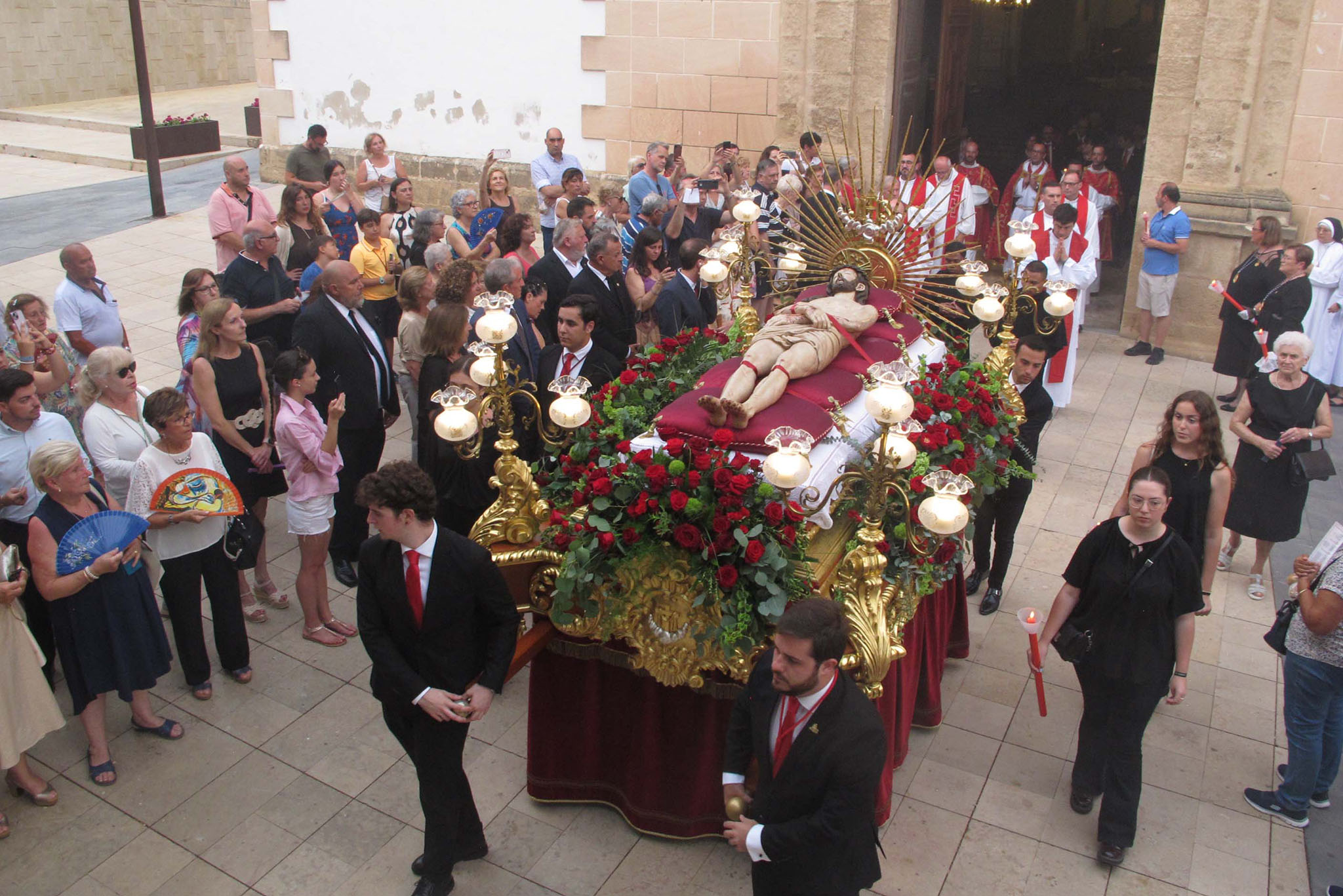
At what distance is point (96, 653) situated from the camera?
4812 mm

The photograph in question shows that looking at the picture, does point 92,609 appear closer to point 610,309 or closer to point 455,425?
point 455,425

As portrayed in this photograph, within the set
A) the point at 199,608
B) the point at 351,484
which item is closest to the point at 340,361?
the point at 351,484

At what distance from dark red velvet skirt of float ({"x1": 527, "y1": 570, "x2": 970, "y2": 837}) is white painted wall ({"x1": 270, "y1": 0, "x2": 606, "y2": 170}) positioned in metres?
9.73

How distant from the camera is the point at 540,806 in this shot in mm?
4793

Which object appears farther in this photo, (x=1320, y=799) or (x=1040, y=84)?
(x=1040, y=84)

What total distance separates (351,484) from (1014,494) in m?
3.80

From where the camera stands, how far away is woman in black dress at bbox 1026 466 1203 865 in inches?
170

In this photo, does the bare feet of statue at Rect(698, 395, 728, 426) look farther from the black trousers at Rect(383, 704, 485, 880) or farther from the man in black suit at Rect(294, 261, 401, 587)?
the man in black suit at Rect(294, 261, 401, 587)

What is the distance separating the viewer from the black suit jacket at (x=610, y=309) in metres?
7.08

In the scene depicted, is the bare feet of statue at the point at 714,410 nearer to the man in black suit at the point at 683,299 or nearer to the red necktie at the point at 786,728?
the red necktie at the point at 786,728

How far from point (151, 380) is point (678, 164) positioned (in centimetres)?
506

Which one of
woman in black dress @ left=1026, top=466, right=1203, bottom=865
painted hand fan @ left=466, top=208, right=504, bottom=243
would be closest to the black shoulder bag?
woman in black dress @ left=1026, top=466, right=1203, bottom=865

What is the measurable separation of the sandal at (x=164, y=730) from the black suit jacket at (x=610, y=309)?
3.32 metres

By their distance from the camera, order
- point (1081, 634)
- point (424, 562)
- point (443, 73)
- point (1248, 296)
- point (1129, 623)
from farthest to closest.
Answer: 1. point (443, 73)
2. point (1248, 296)
3. point (1081, 634)
4. point (1129, 623)
5. point (424, 562)
